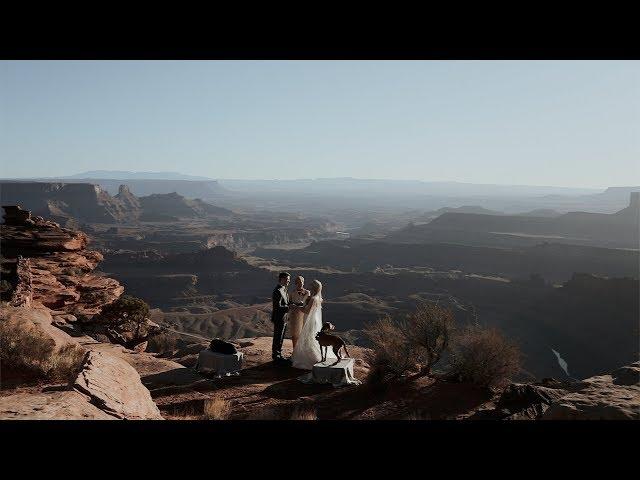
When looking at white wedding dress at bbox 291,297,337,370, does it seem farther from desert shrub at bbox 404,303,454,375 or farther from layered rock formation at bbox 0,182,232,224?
layered rock formation at bbox 0,182,232,224

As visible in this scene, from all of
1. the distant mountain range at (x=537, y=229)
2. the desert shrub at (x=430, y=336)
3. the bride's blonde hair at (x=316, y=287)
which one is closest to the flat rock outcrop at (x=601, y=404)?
the desert shrub at (x=430, y=336)

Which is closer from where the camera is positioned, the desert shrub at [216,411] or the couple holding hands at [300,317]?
the desert shrub at [216,411]

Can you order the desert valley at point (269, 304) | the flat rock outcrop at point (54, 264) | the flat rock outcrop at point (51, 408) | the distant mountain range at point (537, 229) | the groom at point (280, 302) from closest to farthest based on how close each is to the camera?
the flat rock outcrop at point (51, 408), the desert valley at point (269, 304), the groom at point (280, 302), the flat rock outcrop at point (54, 264), the distant mountain range at point (537, 229)

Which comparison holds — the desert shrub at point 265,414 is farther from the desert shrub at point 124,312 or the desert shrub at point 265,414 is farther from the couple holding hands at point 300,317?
the desert shrub at point 124,312

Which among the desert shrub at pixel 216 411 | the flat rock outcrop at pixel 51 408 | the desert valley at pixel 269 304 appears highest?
the flat rock outcrop at pixel 51 408

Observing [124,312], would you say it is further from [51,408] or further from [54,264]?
[51,408]

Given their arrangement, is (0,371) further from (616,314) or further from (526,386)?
(616,314)

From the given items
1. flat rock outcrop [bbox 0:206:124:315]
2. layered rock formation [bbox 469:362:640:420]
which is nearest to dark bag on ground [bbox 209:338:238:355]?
layered rock formation [bbox 469:362:640:420]
